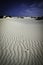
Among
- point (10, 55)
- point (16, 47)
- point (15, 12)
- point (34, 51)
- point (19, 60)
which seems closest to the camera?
point (19, 60)

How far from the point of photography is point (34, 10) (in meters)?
3.25

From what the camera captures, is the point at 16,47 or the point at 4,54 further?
the point at 16,47

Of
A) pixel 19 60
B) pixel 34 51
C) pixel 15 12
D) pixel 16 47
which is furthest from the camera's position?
pixel 15 12

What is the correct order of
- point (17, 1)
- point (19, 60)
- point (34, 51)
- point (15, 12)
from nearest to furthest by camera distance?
point (19, 60) < point (34, 51) < point (17, 1) < point (15, 12)

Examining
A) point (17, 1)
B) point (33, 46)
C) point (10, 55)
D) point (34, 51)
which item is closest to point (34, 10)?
point (17, 1)

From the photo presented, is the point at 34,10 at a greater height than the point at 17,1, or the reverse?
the point at 17,1

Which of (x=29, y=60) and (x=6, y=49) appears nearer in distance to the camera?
(x=29, y=60)

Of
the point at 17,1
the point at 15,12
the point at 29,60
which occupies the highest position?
the point at 17,1

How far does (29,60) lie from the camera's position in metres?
2.01

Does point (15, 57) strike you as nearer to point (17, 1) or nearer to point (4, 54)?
point (4, 54)

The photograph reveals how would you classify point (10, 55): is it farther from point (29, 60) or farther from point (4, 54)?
point (29, 60)

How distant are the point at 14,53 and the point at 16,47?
1.07 ft

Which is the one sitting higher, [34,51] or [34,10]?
[34,10]

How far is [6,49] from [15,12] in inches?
58.1
